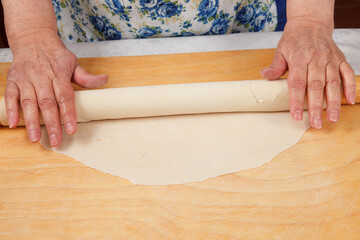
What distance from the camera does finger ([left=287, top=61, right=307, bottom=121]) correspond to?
2.63ft

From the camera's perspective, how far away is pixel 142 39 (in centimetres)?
119

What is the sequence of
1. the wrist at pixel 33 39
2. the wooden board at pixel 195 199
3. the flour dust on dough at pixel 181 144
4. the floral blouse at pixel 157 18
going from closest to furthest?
the wooden board at pixel 195 199 < the flour dust on dough at pixel 181 144 < the wrist at pixel 33 39 < the floral blouse at pixel 157 18

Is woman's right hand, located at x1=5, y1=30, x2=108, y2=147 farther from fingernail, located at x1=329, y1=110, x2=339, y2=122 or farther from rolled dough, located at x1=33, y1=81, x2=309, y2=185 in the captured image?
fingernail, located at x1=329, y1=110, x2=339, y2=122

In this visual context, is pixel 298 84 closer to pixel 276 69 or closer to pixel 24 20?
pixel 276 69

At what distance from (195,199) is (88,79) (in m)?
0.45

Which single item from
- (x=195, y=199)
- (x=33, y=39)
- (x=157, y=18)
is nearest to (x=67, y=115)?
(x=33, y=39)

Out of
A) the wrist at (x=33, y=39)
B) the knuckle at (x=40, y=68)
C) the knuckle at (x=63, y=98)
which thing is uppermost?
the wrist at (x=33, y=39)

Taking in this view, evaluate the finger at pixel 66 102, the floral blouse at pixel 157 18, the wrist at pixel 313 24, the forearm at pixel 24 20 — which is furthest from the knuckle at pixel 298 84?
the forearm at pixel 24 20

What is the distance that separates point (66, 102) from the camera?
0.81m

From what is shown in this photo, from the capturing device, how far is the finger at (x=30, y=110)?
30.7 inches

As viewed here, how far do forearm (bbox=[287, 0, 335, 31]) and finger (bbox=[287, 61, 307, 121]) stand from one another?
0.66 feet

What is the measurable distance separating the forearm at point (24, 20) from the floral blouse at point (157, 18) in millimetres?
218

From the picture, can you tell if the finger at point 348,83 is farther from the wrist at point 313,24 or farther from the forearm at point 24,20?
the forearm at point 24,20

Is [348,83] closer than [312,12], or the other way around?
[348,83]
